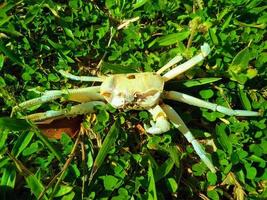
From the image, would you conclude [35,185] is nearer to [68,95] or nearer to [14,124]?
[14,124]

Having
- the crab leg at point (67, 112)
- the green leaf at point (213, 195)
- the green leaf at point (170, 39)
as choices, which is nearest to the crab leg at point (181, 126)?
the green leaf at point (213, 195)

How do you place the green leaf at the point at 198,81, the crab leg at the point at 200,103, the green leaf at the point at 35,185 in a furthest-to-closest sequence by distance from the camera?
the green leaf at the point at 198,81
the crab leg at the point at 200,103
the green leaf at the point at 35,185

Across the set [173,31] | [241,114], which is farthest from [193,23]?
[241,114]

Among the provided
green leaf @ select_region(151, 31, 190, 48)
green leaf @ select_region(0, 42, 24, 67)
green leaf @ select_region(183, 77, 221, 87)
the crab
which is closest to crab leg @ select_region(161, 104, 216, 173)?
the crab

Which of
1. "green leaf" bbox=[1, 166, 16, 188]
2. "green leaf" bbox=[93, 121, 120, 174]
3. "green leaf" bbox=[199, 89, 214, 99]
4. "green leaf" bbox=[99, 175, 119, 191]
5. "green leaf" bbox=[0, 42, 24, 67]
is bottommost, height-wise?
"green leaf" bbox=[99, 175, 119, 191]

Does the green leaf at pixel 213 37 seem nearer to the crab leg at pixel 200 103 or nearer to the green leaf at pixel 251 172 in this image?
the crab leg at pixel 200 103

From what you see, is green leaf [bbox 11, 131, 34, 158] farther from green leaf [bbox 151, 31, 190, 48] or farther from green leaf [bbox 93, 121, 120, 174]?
green leaf [bbox 151, 31, 190, 48]

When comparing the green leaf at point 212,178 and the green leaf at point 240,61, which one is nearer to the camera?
the green leaf at point 212,178
